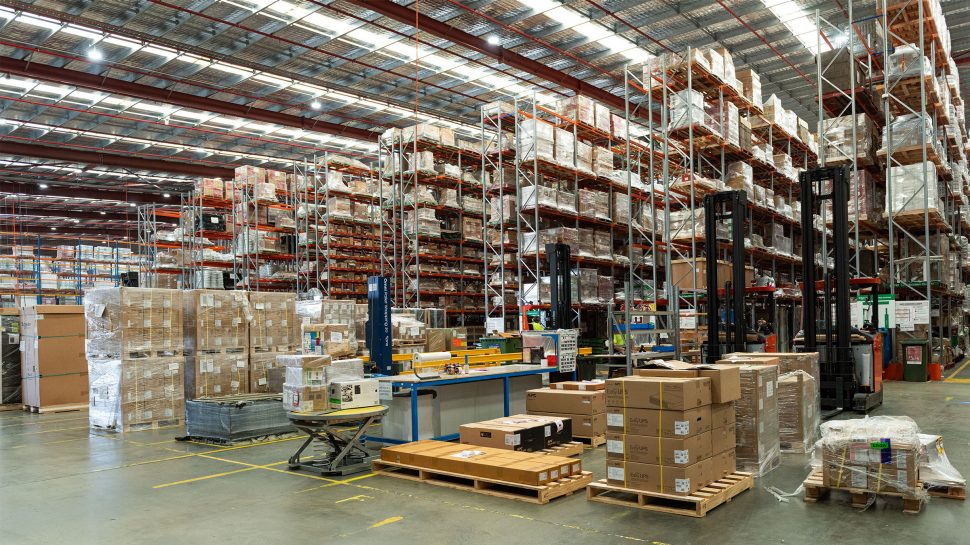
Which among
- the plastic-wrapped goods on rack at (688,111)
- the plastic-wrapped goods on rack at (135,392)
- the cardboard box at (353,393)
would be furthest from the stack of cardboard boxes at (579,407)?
the plastic-wrapped goods on rack at (688,111)

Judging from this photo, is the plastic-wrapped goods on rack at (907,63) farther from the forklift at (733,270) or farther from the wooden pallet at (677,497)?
the wooden pallet at (677,497)

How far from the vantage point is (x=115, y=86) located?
15914mm

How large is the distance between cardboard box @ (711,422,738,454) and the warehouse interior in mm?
45

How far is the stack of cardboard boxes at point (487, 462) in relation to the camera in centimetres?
579

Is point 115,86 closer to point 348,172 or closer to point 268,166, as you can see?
point 348,172

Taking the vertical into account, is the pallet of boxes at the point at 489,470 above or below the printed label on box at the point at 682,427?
below

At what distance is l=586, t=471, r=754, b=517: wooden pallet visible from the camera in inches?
202

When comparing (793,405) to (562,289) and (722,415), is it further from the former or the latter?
(562,289)

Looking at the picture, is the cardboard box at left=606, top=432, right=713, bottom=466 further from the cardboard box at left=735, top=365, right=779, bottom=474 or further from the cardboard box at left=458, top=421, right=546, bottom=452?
the cardboard box at left=458, top=421, right=546, bottom=452

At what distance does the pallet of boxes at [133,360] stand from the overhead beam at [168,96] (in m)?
7.36

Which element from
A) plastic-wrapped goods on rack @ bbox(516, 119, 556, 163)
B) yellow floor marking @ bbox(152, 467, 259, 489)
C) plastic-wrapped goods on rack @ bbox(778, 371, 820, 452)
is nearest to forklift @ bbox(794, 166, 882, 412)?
plastic-wrapped goods on rack @ bbox(778, 371, 820, 452)

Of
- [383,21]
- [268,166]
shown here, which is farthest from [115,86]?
[268,166]

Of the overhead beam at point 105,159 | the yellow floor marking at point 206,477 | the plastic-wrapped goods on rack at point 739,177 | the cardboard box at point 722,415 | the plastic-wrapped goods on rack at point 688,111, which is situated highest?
the overhead beam at point 105,159

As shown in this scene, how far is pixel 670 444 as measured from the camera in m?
5.25
